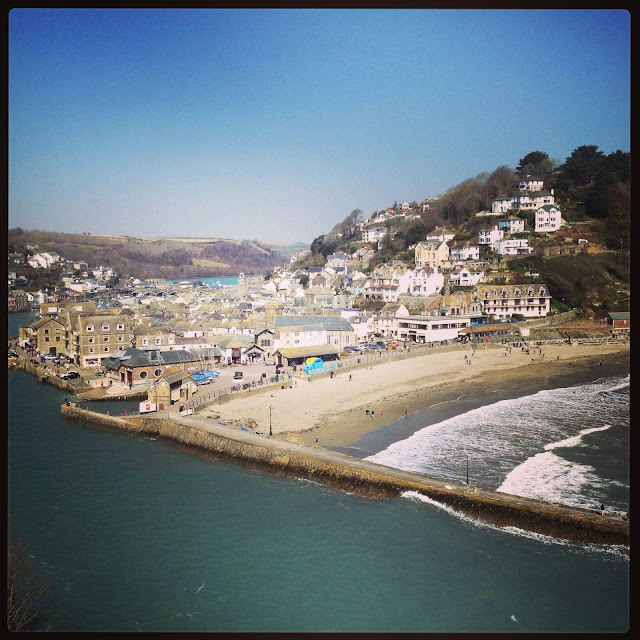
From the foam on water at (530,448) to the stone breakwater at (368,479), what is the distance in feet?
1.25

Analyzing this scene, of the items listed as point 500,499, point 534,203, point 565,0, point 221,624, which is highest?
point 534,203

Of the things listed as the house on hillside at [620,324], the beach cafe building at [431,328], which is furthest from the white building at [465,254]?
the house on hillside at [620,324]

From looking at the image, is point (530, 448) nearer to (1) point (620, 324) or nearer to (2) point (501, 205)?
(1) point (620, 324)

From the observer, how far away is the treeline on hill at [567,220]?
16863mm

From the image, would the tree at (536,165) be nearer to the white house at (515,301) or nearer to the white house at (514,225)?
the white house at (514,225)

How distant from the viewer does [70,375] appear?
11219 mm

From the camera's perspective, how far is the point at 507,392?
32.8 ft

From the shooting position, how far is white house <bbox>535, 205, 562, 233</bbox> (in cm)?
2070

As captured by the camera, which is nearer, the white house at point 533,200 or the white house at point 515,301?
the white house at point 515,301

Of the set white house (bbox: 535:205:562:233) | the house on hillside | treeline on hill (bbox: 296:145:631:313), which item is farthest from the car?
white house (bbox: 535:205:562:233)

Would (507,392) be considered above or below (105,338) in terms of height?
below
